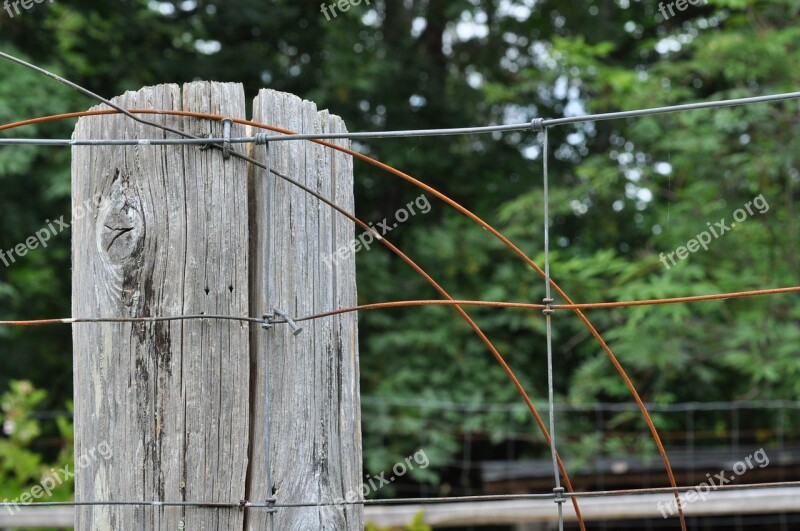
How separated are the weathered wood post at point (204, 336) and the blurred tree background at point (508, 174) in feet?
14.0

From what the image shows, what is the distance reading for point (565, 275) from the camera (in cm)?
596

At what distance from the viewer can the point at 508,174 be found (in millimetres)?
7988

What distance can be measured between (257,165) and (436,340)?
17.0 ft

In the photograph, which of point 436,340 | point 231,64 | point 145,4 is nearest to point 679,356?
point 436,340

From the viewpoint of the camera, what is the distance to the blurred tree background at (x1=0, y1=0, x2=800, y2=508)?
5.74 m

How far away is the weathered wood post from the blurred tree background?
4260mm

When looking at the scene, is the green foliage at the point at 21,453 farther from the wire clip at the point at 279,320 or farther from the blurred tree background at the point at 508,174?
the wire clip at the point at 279,320

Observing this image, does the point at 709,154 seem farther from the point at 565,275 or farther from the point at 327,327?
the point at 327,327
